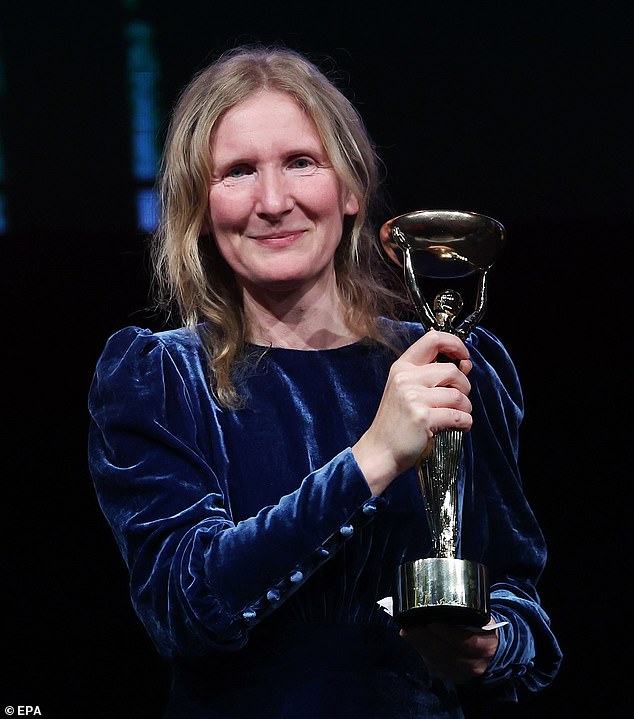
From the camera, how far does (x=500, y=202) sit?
2697 millimetres

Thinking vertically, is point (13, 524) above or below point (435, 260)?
below

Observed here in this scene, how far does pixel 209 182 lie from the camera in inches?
68.1

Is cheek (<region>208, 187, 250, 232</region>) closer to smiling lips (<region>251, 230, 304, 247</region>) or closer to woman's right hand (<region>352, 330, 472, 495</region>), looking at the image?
smiling lips (<region>251, 230, 304, 247</region>)

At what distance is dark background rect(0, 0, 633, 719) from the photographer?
265cm

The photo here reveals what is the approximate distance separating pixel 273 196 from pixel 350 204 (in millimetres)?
191

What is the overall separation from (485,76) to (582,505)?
0.93 meters

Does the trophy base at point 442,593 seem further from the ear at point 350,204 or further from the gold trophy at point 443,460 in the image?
the ear at point 350,204

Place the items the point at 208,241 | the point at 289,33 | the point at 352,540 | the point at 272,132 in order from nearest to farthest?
1. the point at 352,540
2. the point at 272,132
3. the point at 208,241
4. the point at 289,33

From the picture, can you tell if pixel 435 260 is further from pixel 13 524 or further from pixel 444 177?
pixel 13 524

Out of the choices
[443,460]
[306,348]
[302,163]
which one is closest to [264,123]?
[302,163]

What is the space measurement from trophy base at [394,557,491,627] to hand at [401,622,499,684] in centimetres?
3

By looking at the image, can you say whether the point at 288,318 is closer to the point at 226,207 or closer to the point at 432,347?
the point at 226,207

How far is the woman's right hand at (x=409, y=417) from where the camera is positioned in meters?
1.43

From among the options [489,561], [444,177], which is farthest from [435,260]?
[444,177]
